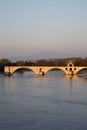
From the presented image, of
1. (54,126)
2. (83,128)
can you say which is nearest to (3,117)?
(54,126)

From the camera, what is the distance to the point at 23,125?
31.3 ft

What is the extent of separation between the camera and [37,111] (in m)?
11.6

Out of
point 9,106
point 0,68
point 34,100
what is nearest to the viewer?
point 9,106

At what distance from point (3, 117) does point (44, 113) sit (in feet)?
4.64

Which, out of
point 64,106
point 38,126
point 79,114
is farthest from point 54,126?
point 64,106

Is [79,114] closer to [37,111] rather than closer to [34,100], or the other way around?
[37,111]

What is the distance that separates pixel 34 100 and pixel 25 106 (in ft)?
5.74

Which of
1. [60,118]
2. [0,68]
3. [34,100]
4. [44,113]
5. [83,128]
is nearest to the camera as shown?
[83,128]

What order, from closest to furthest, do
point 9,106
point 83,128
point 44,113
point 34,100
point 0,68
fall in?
point 83,128 → point 44,113 → point 9,106 → point 34,100 → point 0,68

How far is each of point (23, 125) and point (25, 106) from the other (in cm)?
313

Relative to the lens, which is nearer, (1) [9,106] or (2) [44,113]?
(2) [44,113]

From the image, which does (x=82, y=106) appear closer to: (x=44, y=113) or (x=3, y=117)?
(x=44, y=113)

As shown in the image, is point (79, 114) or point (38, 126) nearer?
point (38, 126)

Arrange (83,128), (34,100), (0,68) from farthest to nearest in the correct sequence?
1. (0,68)
2. (34,100)
3. (83,128)
